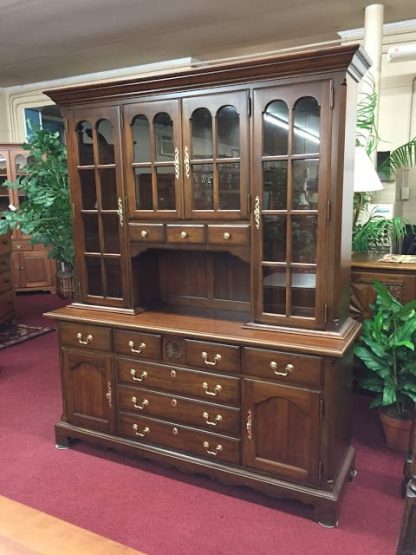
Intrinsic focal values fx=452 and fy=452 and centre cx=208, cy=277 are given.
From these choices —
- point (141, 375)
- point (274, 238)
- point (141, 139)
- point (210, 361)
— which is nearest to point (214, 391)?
point (210, 361)

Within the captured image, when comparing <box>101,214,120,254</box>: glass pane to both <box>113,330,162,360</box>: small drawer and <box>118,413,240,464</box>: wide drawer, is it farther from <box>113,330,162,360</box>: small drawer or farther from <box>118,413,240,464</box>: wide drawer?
<box>118,413,240,464</box>: wide drawer

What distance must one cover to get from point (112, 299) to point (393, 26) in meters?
3.40

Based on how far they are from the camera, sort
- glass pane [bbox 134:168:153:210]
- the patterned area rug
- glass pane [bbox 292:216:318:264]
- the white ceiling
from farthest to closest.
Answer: the patterned area rug, the white ceiling, glass pane [bbox 134:168:153:210], glass pane [bbox 292:216:318:264]

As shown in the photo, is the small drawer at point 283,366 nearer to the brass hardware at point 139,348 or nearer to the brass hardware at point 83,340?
the brass hardware at point 139,348

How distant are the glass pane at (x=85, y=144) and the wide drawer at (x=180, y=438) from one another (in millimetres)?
1436

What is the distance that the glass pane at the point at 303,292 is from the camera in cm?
212

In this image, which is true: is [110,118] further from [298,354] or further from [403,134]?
[403,134]

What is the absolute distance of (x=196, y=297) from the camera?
2717 mm

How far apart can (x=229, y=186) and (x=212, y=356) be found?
840 mm

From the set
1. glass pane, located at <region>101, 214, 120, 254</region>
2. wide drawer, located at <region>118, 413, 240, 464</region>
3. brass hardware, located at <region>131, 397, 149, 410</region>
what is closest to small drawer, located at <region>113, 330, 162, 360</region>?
brass hardware, located at <region>131, 397, 149, 410</region>

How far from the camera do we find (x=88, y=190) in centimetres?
257

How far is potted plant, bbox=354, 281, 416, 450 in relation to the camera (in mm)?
2504

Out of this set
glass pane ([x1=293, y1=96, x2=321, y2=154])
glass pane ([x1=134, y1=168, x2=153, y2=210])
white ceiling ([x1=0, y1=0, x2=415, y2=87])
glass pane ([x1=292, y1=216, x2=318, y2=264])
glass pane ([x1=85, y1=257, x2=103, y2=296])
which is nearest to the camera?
glass pane ([x1=293, y1=96, x2=321, y2=154])

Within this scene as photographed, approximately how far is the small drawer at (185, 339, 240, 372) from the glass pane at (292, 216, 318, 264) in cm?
53
